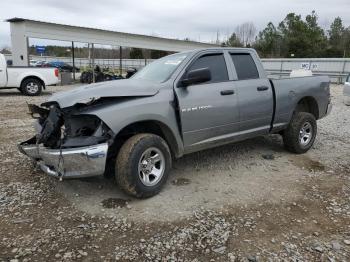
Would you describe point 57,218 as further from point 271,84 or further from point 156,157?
point 271,84

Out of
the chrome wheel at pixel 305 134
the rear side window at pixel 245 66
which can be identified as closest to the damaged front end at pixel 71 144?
the rear side window at pixel 245 66

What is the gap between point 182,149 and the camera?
4.53 meters

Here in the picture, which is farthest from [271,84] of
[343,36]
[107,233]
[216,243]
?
[343,36]

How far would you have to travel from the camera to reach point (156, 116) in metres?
4.13

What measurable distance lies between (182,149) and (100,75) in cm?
1747

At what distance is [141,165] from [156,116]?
630mm

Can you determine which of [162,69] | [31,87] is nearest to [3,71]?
[31,87]

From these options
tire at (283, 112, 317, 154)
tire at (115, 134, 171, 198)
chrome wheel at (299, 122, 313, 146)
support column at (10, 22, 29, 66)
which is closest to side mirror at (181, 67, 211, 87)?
tire at (115, 134, 171, 198)

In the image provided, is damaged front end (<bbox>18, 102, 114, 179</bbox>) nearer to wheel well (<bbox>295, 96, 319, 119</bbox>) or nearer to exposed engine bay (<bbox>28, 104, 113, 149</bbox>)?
exposed engine bay (<bbox>28, 104, 113, 149</bbox>)

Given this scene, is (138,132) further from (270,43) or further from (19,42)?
(270,43)

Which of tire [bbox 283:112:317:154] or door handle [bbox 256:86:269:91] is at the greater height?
door handle [bbox 256:86:269:91]

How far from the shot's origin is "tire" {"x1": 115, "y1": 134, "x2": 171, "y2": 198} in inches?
153

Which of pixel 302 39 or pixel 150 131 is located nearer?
pixel 150 131

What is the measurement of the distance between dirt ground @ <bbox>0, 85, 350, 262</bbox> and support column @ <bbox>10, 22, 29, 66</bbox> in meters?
16.0
